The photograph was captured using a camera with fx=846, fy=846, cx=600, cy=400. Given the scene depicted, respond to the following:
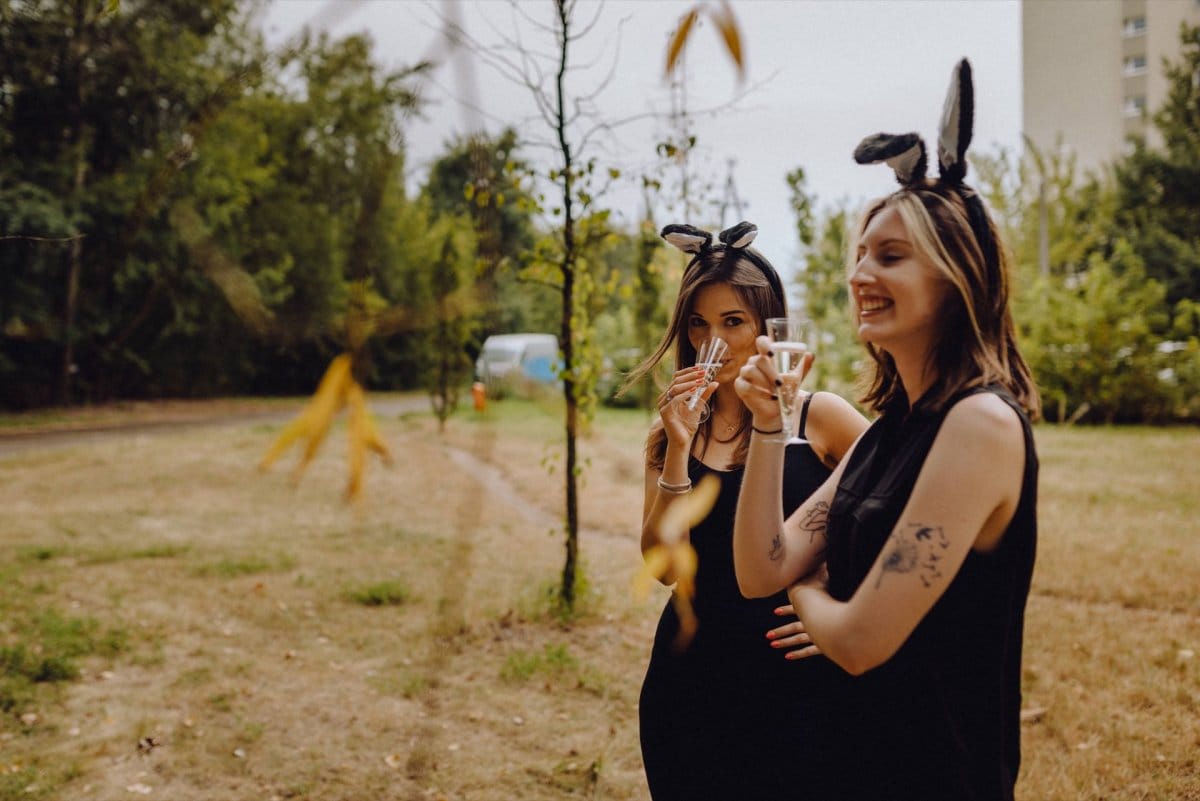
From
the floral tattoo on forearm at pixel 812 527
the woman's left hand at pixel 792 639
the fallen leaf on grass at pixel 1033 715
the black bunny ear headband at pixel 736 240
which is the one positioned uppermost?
the black bunny ear headband at pixel 736 240

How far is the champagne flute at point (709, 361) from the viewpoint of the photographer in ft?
6.30

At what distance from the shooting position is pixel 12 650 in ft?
16.1

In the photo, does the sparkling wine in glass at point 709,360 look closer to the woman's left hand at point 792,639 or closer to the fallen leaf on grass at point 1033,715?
the woman's left hand at point 792,639

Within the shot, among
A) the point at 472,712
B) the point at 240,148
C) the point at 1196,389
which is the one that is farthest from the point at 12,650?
the point at 1196,389

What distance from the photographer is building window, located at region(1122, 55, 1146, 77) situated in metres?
42.4

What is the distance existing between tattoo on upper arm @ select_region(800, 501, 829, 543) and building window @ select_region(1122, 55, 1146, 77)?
51.3 meters

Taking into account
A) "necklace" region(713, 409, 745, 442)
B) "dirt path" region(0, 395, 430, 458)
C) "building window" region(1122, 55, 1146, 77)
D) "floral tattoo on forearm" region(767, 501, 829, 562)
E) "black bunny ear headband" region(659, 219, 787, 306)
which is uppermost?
"building window" region(1122, 55, 1146, 77)

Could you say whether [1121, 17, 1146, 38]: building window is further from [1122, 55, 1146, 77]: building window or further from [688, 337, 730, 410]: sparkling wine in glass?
[688, 337, 730, 410]: sparkling wine in glass

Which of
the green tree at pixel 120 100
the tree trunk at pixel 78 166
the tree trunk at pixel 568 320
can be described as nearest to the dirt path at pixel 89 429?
the tree trunk at pixel 78 166

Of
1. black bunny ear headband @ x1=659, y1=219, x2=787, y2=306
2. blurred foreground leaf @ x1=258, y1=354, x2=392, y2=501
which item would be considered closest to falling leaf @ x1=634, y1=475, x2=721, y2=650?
black bunny ear headband @ x1=659, y1=219, x2=787, y2=306

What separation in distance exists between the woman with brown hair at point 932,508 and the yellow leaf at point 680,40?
1.59 ft

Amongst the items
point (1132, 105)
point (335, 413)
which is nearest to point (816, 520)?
point (335, 413)

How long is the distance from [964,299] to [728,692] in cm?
107

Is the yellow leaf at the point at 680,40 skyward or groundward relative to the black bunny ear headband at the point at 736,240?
skyward
